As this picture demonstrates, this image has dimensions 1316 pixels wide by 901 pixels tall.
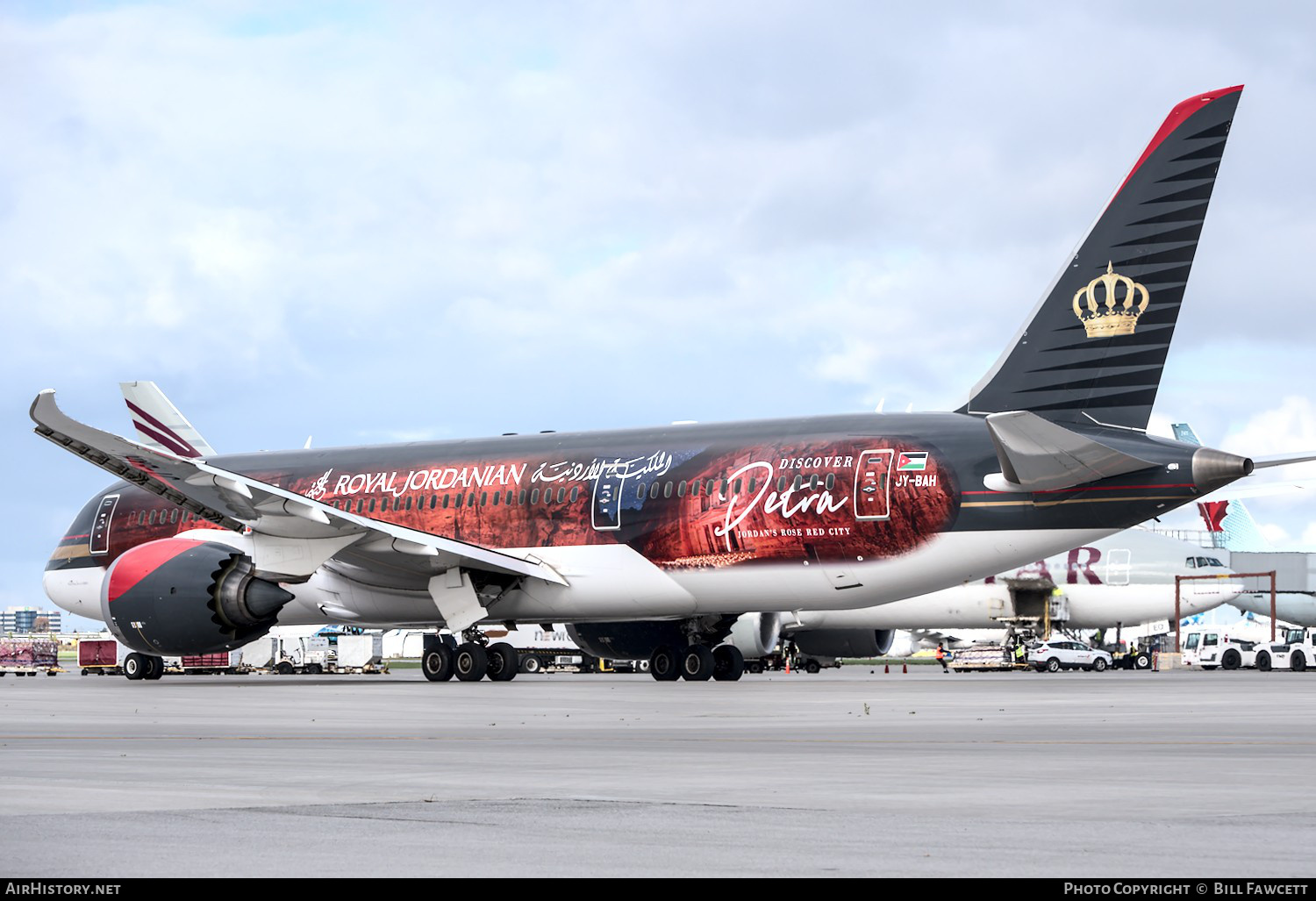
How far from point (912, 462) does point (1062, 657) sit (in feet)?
96.4

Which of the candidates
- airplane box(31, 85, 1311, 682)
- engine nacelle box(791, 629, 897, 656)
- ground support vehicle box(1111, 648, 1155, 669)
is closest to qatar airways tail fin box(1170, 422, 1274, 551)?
ground support vehicle box(1111, 648, 1155, 669)

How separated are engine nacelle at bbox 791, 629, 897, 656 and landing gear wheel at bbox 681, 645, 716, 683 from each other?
9.39 meters

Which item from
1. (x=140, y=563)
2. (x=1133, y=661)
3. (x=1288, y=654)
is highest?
(x=140, y=563)

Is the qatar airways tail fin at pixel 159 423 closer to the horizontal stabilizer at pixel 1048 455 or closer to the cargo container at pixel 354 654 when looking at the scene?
the cargo container at pixel 354 654

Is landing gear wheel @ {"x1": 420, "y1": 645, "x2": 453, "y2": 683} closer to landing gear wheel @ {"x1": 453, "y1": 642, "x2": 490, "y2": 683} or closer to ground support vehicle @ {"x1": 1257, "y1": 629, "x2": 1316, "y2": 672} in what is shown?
landing gear wheel @ {"x1": 453, "y1": 642, "x2": 490, "y2": 683}

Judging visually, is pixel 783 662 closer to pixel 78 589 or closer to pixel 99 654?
pixel 99 654

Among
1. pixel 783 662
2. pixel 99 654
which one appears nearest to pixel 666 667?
pixel 99 654

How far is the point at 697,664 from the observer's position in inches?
1379

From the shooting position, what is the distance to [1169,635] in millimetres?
Answer: 91688

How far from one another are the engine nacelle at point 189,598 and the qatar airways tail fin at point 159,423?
11083 millimetres

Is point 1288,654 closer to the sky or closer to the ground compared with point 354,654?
closer to the sky

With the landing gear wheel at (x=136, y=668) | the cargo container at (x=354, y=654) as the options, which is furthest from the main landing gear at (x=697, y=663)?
the cargo container at (x=354, y=654)

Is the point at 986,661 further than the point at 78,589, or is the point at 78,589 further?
the point at 986,661
